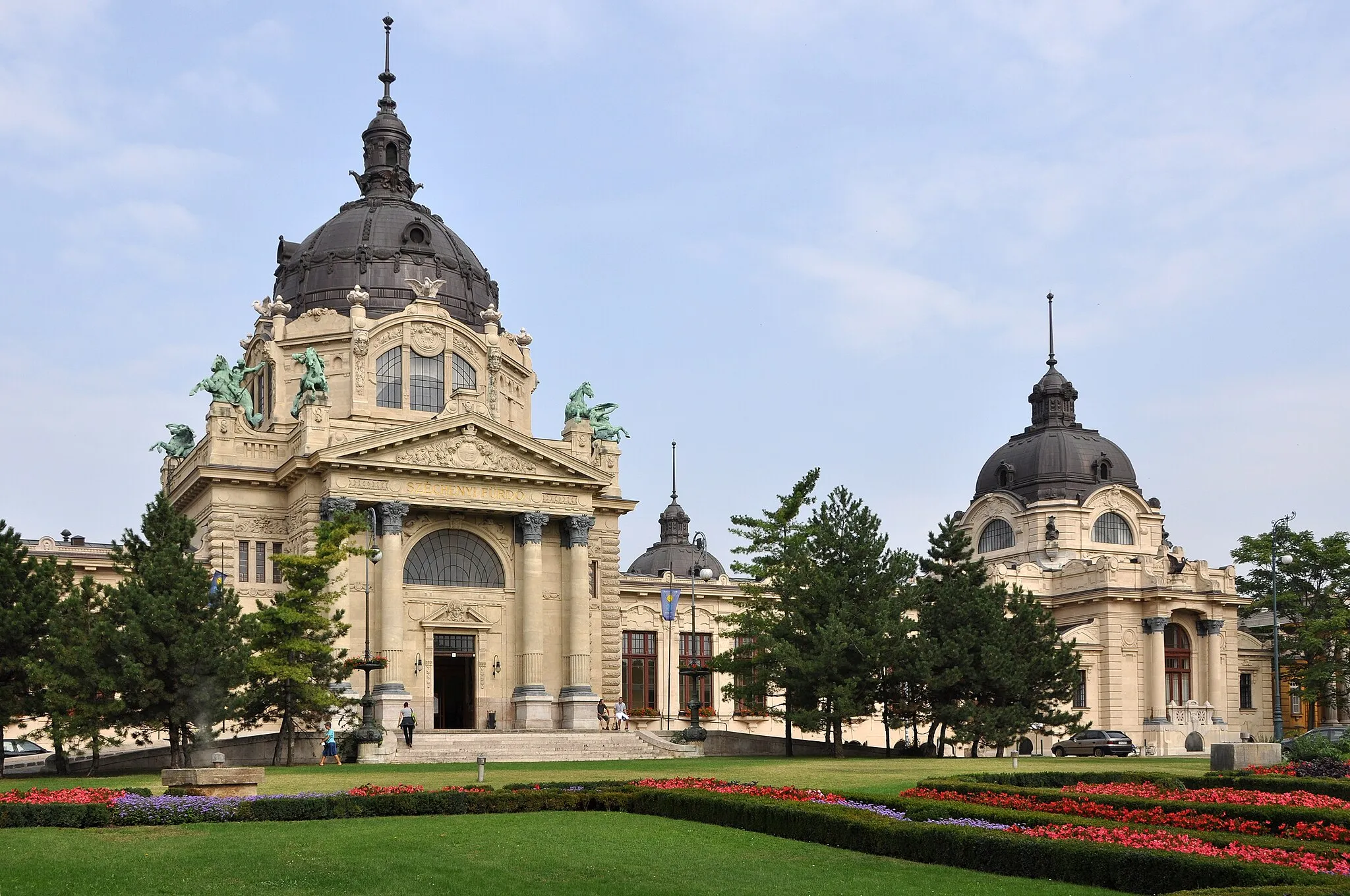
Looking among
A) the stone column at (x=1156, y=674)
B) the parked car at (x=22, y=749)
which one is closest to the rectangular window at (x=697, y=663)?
the stone column at (x=1156, y=674)

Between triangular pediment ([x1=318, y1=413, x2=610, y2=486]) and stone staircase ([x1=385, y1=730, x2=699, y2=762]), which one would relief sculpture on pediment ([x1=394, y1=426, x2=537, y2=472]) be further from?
stone staircase ([x1=385, y1=730, x2=699, y2=762])

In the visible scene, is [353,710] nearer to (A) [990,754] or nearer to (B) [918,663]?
(B) [918,663]

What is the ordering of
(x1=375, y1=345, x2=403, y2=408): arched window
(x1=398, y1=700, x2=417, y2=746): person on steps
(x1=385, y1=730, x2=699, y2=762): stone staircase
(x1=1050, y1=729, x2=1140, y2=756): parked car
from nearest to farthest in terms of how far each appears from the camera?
(x1=398, y1=700, x2=417, y2=746): person on steps < (x1=385, y1=730, x2=699, y2=762): stone staircase < (x1=375, y1=345, x2=403, y2=408): arched window < (x1=1050, y1=729, x2=1140, y2=756): parked car

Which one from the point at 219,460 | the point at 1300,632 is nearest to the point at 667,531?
the point at 1300,632

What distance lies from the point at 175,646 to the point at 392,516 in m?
17.5

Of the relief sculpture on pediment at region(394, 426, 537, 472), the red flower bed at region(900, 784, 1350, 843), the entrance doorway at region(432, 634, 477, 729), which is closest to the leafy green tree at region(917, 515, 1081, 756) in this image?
Result: the relief sculpture on pediment at region(394, 426, 537, 472)

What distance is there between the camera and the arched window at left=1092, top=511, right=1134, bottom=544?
3745 inches

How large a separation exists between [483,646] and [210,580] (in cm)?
1980

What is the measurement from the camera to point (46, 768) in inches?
2099

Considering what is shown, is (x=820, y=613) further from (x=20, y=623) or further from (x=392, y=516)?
(x=20, y=623)

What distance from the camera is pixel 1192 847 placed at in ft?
70.2

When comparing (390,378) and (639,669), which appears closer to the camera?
(390,378)

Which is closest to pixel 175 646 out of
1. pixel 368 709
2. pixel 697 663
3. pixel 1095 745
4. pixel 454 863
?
pixel 368 709

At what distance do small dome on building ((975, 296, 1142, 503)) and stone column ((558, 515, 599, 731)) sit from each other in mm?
39664
